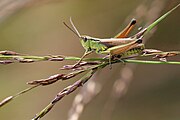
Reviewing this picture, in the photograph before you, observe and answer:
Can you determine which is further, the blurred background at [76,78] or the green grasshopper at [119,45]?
the blurred background at [76,78]

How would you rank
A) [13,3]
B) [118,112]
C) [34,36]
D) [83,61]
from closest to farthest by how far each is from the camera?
1. [83,61]
2. [13,3]
3. [118,112]
4. [34,36]

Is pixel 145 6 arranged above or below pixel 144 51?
above

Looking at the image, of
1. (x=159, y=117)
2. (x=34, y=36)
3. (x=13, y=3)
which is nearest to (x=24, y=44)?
(x=34, y=36)

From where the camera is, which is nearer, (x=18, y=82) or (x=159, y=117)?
(x=159, y=117)

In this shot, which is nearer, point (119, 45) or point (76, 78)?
point (119, 45)

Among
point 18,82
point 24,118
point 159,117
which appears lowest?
point 159,117

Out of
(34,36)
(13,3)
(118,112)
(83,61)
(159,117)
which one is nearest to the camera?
(83,61)

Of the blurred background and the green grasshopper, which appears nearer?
the green grasshopper

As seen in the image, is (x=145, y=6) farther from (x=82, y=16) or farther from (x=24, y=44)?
(x=24, y=44)
